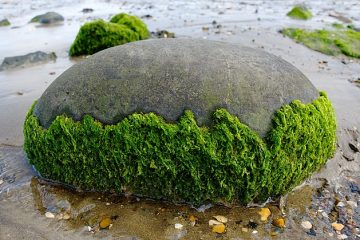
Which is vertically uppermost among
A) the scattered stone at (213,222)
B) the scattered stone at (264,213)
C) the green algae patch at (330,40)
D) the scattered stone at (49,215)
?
the green algae patch at (330,40)

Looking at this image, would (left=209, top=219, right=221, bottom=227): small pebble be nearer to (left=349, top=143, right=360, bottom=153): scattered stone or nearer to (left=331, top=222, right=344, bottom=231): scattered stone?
(left=331, top=222, right=344, bottom=231): scattered stone

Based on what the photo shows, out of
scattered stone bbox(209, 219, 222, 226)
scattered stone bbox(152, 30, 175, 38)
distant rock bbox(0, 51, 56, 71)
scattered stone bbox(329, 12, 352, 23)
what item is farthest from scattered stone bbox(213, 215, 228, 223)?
scattered stone bbox(329, 12, 352, 23)

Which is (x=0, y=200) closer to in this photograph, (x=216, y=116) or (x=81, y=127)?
A: (x=81, y=127)

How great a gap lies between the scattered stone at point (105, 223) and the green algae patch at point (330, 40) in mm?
6805

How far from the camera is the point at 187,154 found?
3363 millimetres

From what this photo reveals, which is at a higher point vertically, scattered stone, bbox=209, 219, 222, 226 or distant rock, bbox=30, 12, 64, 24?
distant rock, bbox=30, 12, 64, 24

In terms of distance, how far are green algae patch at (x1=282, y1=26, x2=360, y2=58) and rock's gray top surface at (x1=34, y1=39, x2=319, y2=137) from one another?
5043mm

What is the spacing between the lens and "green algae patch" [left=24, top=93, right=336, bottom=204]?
11.0 feet

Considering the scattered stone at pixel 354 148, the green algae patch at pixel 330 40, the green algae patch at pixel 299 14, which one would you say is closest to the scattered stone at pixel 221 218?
the scattered stone at pixel 354 148

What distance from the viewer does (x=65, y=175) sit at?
3723mm

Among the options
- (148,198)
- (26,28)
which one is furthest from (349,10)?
(148,198)

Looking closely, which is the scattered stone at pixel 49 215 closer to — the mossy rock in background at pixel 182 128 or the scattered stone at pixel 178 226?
the mossy rock in background at pixel 182 128

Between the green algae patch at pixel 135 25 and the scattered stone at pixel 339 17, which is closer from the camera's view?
the green algae patch at pixel 135 25

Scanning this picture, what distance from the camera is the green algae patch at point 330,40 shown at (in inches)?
332
